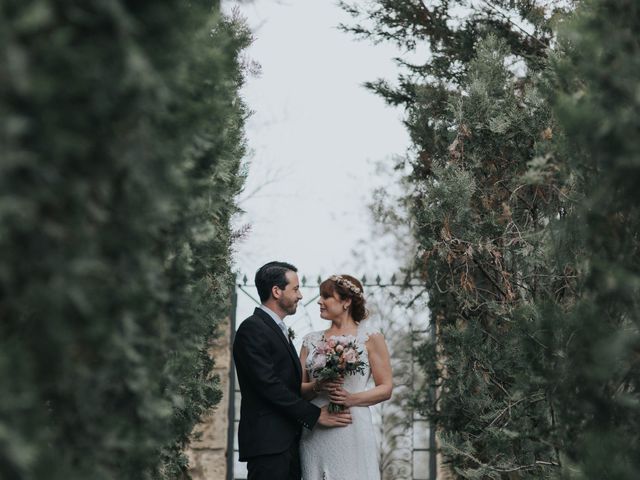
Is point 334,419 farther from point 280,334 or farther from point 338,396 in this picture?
point 280,334

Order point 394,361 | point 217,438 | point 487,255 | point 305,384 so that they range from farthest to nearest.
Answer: point 394,361 → point 217,438 → point 487,255 → point 305,384

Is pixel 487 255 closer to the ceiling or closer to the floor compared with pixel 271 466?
closer to the ceiling

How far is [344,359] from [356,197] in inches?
328

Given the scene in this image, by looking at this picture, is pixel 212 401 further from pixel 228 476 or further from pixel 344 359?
pixel 228 476

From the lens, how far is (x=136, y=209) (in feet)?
6.81

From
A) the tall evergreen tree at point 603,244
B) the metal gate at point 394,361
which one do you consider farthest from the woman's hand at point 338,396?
the metal gate at point 394,361

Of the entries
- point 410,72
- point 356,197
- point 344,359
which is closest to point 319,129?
point 356,197

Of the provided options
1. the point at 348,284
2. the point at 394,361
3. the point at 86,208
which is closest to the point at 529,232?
the point at 348,284

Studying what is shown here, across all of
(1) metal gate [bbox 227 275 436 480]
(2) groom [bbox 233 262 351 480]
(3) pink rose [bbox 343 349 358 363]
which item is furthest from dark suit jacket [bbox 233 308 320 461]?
(1) metal gate [bbox 227 275 436 480]

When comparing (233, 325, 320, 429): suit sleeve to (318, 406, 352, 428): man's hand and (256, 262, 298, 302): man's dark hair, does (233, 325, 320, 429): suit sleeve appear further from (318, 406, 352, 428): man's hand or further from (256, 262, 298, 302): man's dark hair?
(256, 262, 298, 302): man's dark hair

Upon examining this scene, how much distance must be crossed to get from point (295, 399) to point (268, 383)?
0.19 meters

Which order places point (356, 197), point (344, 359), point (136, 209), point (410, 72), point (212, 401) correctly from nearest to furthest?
1. point (136, 209)
2. point (344, 359)
3. point (212, 401)
4. point (410, 72)
5. point (356, 197)

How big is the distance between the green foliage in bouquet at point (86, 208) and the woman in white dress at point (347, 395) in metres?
2.85

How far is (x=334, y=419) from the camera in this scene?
204 inches
